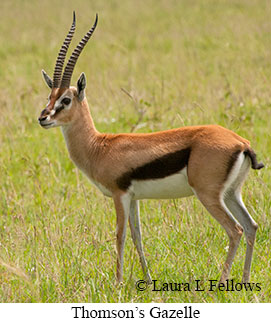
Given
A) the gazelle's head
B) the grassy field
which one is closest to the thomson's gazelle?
the gazelle's head

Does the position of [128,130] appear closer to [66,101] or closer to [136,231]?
[66,101]

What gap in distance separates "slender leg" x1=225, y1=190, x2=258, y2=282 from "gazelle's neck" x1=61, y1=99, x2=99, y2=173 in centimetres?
114

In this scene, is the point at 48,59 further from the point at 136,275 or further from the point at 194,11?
the point at 136,275

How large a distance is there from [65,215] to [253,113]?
340 cm

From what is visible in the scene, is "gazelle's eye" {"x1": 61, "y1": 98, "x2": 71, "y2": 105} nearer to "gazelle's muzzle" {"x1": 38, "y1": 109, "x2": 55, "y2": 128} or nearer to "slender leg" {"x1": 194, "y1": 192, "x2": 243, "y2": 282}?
"gazelle's muzzle" {"x1": 38, "y1": 109, "x2": 55, "y2": 128}

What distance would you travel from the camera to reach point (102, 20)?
61.1ft

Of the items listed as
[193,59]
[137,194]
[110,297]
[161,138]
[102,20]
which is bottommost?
[110,297]

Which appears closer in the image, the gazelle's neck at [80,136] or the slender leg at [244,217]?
the slender leg at [244,217]

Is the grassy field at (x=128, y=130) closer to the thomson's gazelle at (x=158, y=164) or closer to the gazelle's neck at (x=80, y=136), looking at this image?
the thomson's gazelle at (x=158, y=164)

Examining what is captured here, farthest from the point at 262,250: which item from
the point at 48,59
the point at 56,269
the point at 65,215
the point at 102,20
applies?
the point at 102,20

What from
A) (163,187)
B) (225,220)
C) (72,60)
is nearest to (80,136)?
(72,60)

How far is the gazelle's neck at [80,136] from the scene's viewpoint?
4.81 meters

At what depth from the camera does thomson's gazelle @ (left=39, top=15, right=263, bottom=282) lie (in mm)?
4070

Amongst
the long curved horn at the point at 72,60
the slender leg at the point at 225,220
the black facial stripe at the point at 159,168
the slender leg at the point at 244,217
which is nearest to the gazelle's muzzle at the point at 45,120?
the long curved horn at the point at 72,60
